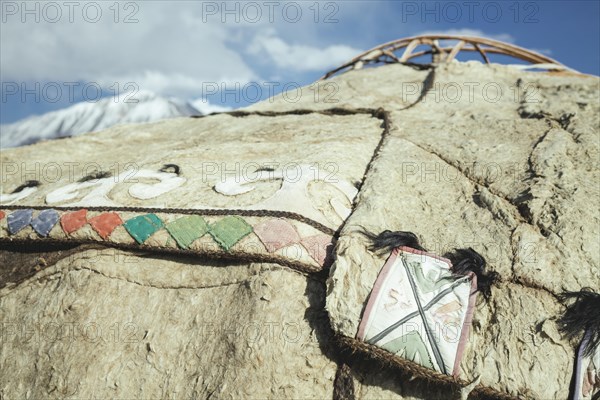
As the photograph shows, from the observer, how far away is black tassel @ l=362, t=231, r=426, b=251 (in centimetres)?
238

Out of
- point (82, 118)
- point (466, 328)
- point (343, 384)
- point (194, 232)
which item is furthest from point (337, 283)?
point (82, 118)

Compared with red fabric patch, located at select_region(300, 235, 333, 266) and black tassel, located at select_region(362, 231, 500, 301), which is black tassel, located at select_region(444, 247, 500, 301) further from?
red fabric patch, located at select_region(300, 235, 333, 266)

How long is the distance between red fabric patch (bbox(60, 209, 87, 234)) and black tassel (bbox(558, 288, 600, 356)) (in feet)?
9.68

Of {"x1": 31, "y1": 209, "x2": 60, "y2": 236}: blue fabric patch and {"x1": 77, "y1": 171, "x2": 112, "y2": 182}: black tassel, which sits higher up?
{"x1": 77, "y1": 171, "x2": 112, "y2": 182}: black tassel

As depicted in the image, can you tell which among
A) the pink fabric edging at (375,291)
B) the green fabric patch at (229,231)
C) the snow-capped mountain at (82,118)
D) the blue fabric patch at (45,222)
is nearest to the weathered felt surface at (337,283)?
the pink fabric edging at (375,291)

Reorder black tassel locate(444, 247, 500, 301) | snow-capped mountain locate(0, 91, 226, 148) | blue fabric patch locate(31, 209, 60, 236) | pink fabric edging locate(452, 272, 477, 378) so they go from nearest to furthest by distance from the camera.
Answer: pink fabric edging locate(452, 272, 477, 378)
black tassel locate(444, 247, 500, 301)
blue fabric patch locate(31, 209, 60, 236)
snow-capped mountain locate(0, 91, 226, 148)

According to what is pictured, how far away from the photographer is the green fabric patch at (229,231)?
2535 mm

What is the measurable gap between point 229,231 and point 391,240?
0.97 meters

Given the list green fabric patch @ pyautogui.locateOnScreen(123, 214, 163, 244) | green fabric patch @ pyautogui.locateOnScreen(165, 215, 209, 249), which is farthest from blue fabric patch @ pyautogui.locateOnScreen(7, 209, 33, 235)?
green fabric patch @ pyautogui.locateOnScreen(165, 215, 209, 249)

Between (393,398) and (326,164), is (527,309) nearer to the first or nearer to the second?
(393,398)

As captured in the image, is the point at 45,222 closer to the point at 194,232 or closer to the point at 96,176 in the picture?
the point at 96,176

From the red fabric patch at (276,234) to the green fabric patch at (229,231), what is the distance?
0.27 ft

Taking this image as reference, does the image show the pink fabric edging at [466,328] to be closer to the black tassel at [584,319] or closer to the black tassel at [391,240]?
the black tassel at [391,240]

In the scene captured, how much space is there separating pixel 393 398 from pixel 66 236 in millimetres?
2268
